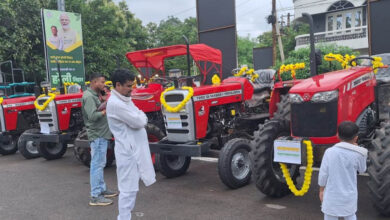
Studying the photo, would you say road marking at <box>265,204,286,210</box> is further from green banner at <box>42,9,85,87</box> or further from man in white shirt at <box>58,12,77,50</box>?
man in white shirt at <box>58,12,77,50</box>

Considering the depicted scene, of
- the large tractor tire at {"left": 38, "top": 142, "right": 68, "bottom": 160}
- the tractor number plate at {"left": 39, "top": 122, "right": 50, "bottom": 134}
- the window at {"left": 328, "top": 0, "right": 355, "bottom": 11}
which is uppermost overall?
the window at {"left": 328, "top": 0, "right": 355, "bottom": 11}

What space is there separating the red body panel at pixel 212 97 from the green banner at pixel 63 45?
24.8 feet

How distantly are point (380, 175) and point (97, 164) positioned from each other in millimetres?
3482

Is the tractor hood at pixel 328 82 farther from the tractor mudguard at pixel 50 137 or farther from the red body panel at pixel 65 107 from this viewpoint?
the red body panel at pixel 65 107

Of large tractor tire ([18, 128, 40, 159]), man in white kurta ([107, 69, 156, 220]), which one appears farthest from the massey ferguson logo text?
large tractor tire ([18, 128, 40, 159])

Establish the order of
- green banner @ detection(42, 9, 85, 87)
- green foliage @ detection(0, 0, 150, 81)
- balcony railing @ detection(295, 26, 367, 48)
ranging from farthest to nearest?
balcony railing @ detection(295, 26, 367, 48) → green foliage @ detection(0, 0, 150, 81) → green banner @ detection(42, 9, 85, 87)

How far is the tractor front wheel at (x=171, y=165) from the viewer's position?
6.38 meters

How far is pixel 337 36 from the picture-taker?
91.3 feet

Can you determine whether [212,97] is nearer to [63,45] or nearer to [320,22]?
[63,45]

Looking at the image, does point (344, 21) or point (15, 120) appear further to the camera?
point (344, 21)

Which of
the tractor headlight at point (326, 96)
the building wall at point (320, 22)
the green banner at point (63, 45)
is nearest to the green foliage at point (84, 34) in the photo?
the green banner at point (63, 45)

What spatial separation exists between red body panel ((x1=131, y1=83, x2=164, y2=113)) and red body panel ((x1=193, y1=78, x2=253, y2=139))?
5.36 feet

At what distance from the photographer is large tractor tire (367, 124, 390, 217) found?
3.74 metres

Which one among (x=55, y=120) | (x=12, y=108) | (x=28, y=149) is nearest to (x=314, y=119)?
(x=55, y=120)
